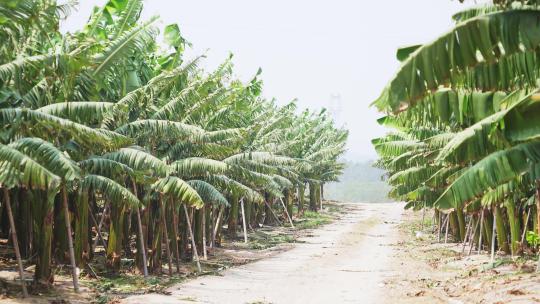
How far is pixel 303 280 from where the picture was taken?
59.3ft

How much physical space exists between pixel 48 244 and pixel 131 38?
198 inches

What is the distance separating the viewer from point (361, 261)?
23.5m

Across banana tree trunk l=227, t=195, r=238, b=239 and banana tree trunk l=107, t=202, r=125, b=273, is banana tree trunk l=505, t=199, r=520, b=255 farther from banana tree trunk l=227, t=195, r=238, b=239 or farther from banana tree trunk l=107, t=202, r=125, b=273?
banana tree trunk l=227, t=195, r=238, b=239

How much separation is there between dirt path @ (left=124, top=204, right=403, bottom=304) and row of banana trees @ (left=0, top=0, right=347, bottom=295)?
7.24 ft

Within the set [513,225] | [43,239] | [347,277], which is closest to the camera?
[43,239]

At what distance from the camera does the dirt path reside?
14.8m

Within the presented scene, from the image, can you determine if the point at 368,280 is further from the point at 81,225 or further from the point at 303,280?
the point at 81,225

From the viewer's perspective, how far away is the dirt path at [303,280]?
1481cm

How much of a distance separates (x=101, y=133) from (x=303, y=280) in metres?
8.76

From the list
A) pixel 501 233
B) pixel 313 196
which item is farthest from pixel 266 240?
pixel 313 196

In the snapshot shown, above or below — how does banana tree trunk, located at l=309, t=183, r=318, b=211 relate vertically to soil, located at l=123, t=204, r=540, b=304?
above

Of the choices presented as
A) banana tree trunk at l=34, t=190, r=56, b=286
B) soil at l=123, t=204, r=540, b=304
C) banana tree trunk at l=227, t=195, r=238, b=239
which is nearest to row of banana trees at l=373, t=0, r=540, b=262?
soil at l=123, t=204, r=540, b=304

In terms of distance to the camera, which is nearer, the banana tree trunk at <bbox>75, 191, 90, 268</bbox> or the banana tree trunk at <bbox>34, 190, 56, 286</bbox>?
the banana tree trunk at <bbox>34, 190, 56, 286</bbox>

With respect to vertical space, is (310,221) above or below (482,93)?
→ below
